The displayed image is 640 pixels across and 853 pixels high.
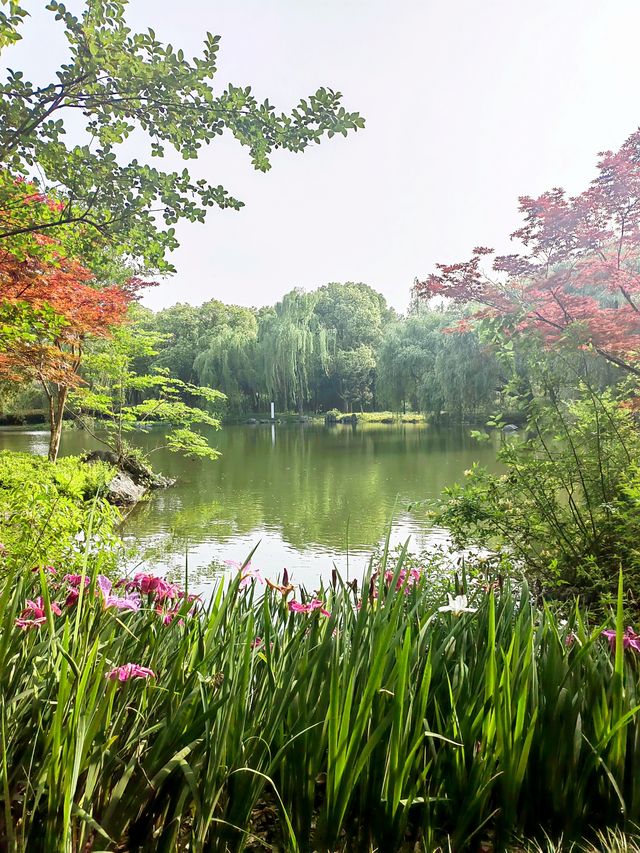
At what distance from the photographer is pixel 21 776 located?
82cm

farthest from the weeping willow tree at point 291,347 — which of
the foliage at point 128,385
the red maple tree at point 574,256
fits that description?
the red maple tree at point 574,256

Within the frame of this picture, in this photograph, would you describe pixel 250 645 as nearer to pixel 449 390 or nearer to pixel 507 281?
pixel 507 281

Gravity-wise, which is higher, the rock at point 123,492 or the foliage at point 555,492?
the foliage at point 555,492

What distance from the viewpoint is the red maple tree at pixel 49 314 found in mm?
3025

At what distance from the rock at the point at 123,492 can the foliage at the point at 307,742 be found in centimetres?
654

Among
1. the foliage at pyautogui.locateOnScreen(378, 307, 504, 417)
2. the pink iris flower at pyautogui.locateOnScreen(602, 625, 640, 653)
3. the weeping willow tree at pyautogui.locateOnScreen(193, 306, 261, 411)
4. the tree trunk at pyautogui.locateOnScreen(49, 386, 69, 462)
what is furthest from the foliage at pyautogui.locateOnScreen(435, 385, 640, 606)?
the weeping willow tree at pyautogui.locateOnScreen(193, 306, 261, 411)

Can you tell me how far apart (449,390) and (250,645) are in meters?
17.5

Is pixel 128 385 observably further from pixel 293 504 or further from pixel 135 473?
pixel 293 504

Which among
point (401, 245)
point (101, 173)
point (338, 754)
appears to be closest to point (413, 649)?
point (338, 754)

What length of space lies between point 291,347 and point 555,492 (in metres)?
20.4

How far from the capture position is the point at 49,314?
303 centimetres

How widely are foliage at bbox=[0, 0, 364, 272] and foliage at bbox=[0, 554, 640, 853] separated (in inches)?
70.2

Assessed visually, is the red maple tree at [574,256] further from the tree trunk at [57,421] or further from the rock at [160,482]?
the rock at [160,482]

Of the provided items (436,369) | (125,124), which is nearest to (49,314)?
(125,124)
